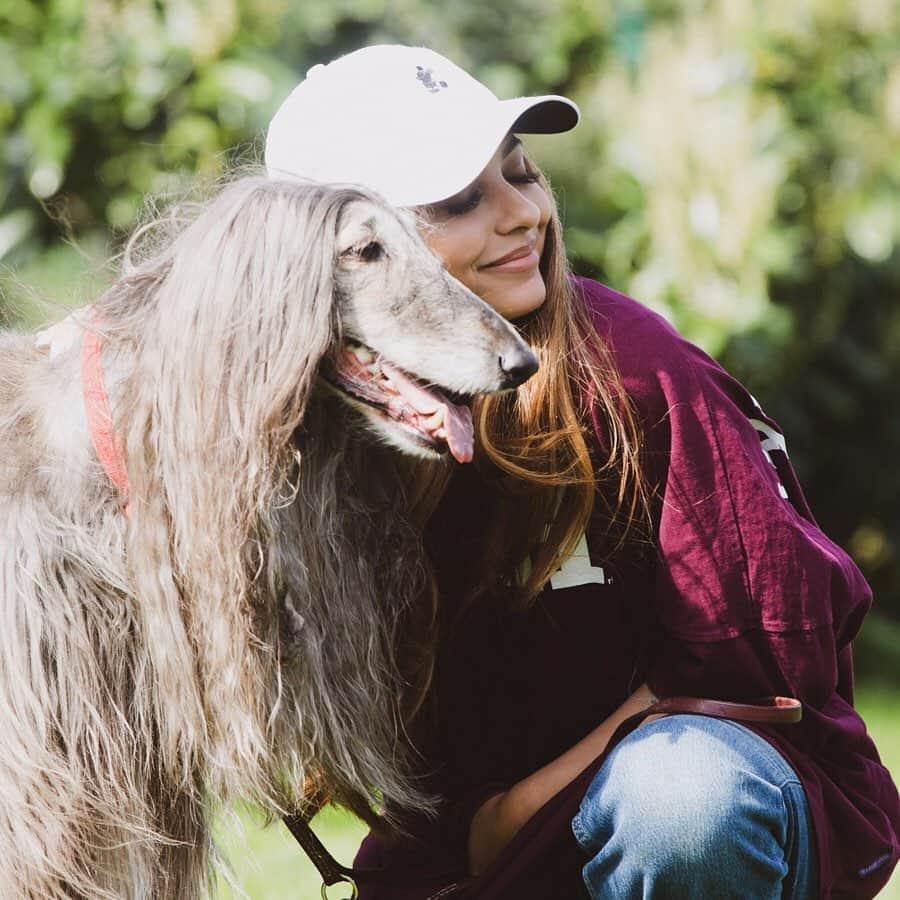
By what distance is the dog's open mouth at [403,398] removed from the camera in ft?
6.08

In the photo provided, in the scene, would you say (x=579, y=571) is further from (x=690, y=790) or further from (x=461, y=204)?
(x=461, y=204)

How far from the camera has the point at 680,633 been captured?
2.22 m

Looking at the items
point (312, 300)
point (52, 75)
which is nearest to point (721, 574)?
point (312, 300)

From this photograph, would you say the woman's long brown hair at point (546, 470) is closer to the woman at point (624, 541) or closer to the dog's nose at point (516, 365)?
the woman at point (624, 541)

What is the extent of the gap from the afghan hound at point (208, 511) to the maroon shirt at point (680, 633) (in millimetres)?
422

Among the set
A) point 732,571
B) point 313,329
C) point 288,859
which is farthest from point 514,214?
point 288,859

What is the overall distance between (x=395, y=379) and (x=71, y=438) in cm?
44

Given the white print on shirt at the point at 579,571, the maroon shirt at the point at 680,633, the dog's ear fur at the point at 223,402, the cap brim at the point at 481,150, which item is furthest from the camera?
the white print on shirt at the point at 579,571

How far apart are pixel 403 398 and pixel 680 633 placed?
0.64 metres

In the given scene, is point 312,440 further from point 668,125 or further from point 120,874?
point 668,125

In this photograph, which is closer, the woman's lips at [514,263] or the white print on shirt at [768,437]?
the woman's lips at [514,263]

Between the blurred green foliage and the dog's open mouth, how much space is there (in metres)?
1.52

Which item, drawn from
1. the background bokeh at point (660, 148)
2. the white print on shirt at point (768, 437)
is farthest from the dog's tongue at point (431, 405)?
the background bokeh at point (660, 148)

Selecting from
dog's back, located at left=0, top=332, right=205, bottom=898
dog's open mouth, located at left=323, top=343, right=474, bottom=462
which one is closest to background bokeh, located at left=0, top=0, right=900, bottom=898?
dog's back, located at left=0, top=332, right=205, bottom=898
